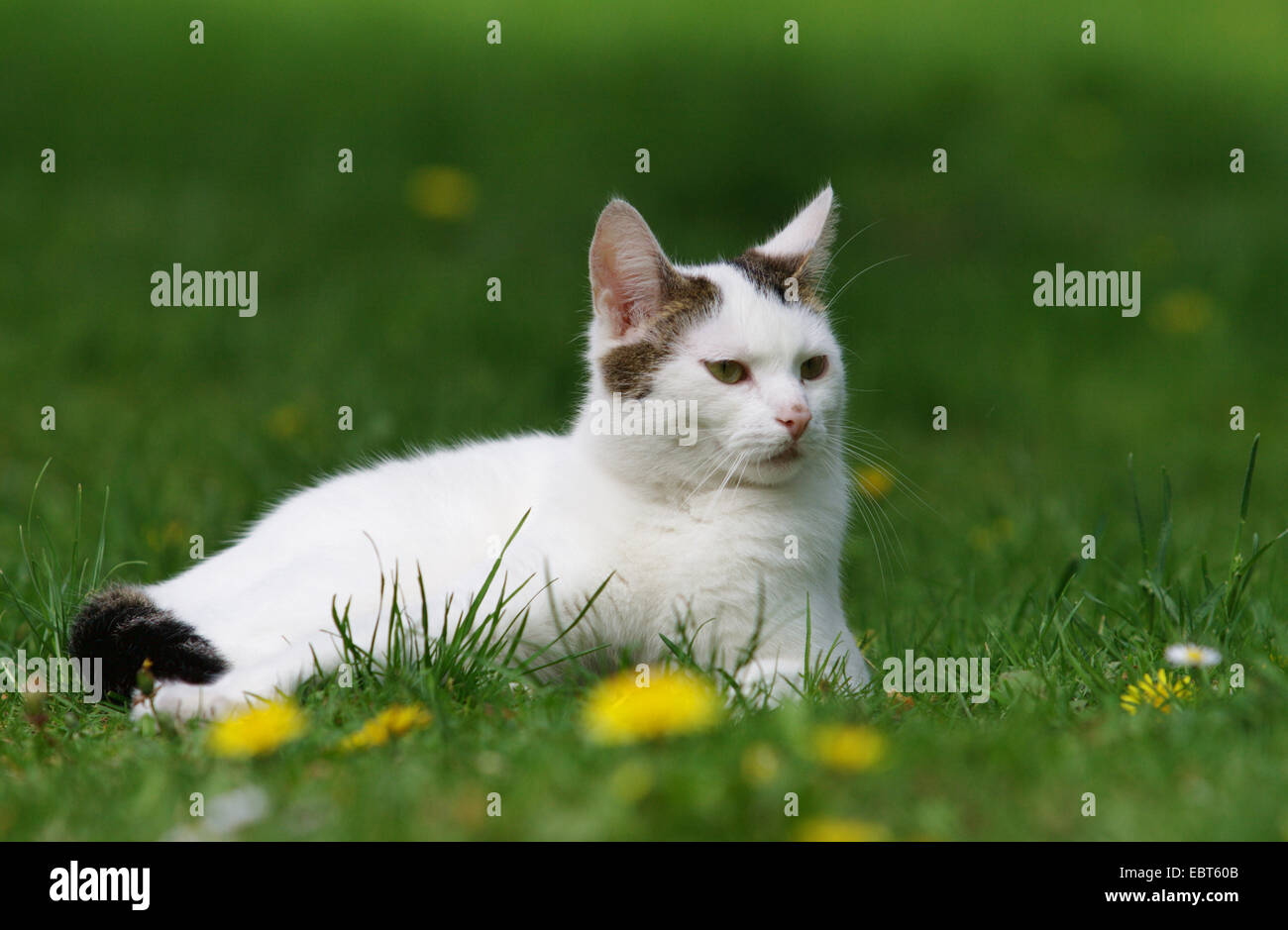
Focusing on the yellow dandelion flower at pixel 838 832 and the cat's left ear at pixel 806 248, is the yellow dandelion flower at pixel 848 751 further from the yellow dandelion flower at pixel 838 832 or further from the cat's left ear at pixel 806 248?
the cat's left ear at pixel 806 248

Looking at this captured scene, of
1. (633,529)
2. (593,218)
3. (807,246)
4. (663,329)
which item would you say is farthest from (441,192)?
(633,529)

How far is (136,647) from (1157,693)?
2194mm

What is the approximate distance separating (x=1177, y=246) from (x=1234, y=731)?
6763 millimetres

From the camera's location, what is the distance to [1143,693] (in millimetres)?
2646

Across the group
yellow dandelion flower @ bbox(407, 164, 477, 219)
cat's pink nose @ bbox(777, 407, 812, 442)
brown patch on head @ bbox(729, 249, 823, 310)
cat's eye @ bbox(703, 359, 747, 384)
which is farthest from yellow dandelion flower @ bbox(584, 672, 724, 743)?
yellow dandelion flower @ bbox(407, 164, 477, 219)

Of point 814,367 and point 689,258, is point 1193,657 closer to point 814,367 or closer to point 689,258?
point 814,367

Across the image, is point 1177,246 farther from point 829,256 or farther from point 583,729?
point 583,729

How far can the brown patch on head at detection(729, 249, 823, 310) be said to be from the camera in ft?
11.2

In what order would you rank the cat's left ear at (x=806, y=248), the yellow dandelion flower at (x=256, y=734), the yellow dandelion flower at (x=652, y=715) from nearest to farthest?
1. the yellow dandelion flower at (x=652, y=715)
2. the yellow dandelion flower at (x=256, y=734)
3. the cat's left ear at (x=806, y=248)

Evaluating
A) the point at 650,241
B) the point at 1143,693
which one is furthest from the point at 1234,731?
the point at 650,241

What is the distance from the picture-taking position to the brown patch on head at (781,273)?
3.40 meters

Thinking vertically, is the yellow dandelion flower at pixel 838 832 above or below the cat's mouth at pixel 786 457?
below

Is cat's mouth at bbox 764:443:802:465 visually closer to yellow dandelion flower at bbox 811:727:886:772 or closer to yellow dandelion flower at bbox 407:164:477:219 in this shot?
yellow dandelion flower at bbox 811:727:886:772

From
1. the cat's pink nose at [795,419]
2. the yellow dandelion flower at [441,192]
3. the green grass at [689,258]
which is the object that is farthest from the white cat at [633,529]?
the yellow dandelion flower at [441,192]
